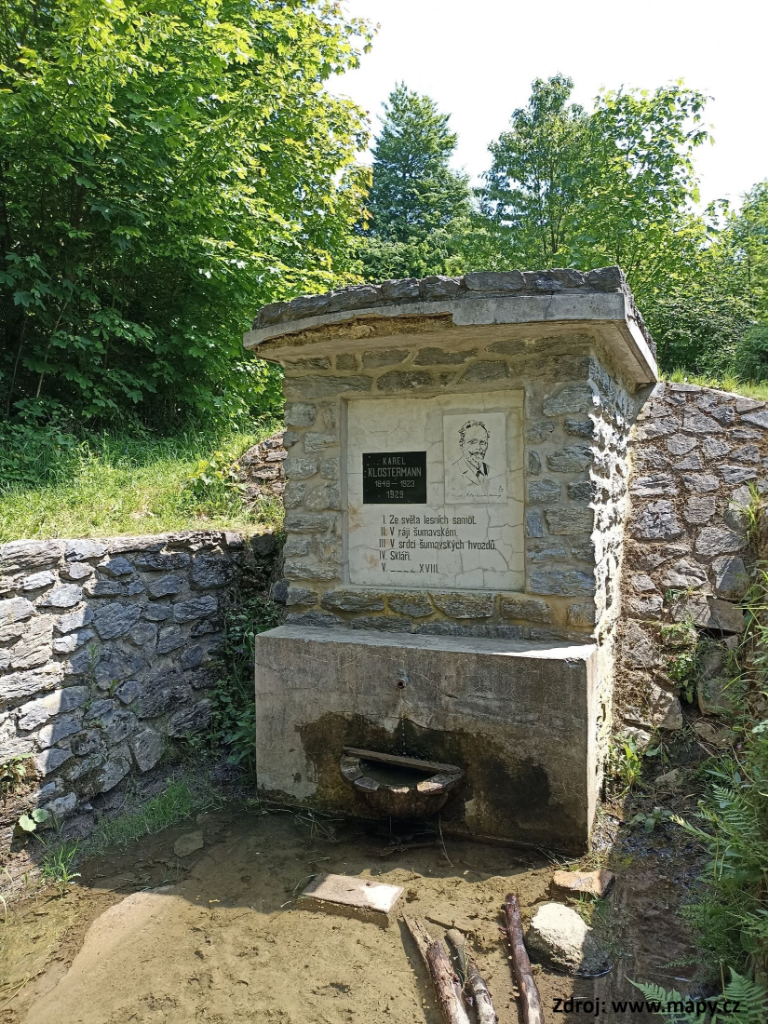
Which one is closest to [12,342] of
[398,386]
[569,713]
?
[398,386]

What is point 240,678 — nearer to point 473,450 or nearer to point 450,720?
point 450,720

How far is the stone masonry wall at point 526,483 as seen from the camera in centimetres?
A: 365

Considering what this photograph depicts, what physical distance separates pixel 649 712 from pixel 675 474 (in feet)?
6.98

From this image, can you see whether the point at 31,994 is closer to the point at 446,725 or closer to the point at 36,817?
the point at 36,817

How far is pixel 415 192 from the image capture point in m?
17.9

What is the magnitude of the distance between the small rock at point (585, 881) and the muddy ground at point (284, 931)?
0.19 ft

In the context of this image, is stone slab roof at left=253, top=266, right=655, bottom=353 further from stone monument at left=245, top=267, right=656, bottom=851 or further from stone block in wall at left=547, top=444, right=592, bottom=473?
stone block in wall at left=547, top=444, right=592, bottom=473

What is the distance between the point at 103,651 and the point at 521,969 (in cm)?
284

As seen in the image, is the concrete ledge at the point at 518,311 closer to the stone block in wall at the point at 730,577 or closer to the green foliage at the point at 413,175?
the stone block in wall at the point at 730,577

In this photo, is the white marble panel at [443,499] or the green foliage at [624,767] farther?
the green foliage at [624,767]

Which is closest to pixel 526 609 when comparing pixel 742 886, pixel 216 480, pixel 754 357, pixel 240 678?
pixel 742 886

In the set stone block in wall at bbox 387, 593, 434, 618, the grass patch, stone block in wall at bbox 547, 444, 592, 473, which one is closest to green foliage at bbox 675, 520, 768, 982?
stone block in wall at bbox 547, 444, 592, 473

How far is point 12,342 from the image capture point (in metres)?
6.92

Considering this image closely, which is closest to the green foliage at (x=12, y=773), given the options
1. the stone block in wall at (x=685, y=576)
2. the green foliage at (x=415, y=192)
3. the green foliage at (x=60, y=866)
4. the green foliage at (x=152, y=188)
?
the green foliage at (x=60, y=866)
